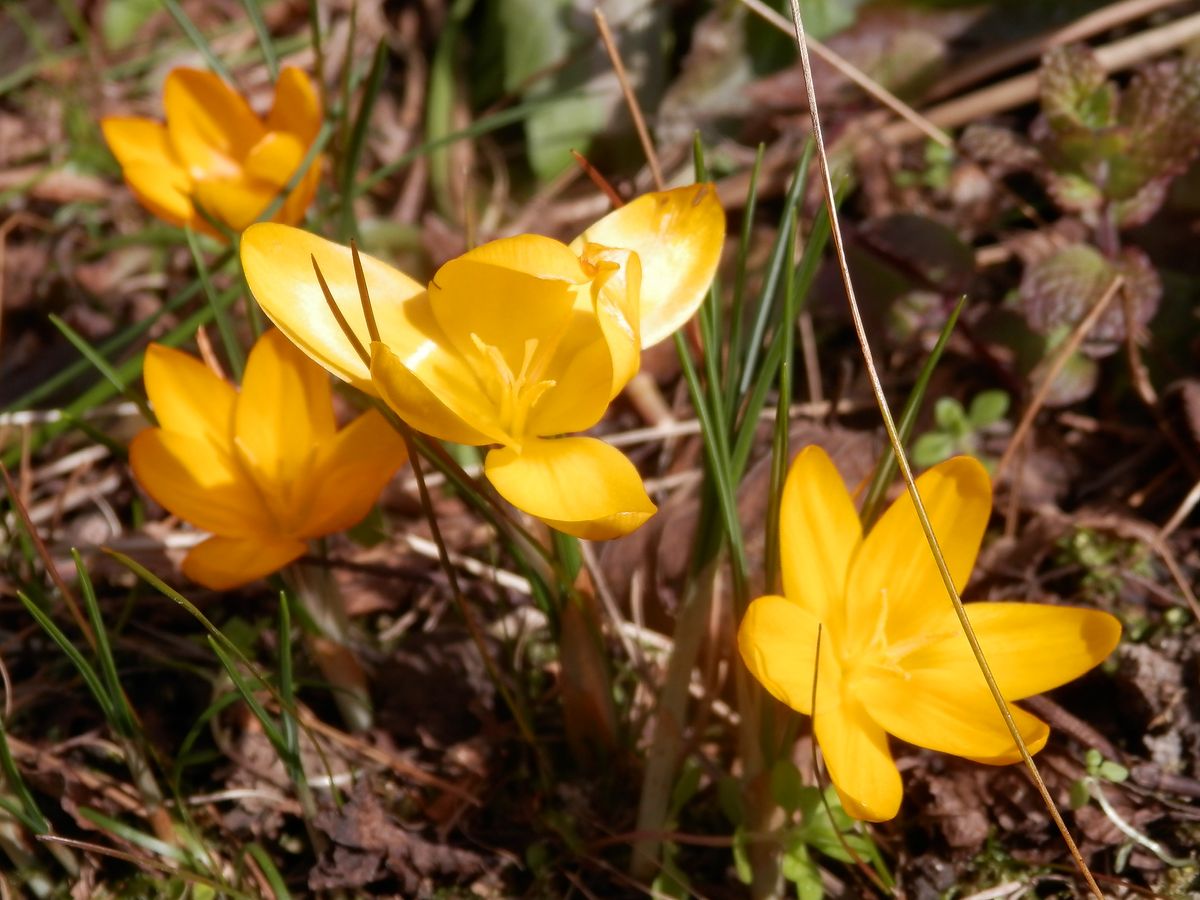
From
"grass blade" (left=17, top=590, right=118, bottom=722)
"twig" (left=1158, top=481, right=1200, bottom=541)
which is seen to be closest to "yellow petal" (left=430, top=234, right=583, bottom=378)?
"grass blade" (left=17, top=590, right=118, bottom=722)

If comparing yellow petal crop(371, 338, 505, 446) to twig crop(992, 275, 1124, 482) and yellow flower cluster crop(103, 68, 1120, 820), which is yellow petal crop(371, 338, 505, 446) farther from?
twig crop(992, 275, 1124, 482)

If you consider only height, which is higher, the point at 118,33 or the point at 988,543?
the point at 118,33

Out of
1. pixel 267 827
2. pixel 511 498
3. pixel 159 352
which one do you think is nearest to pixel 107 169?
pixel 159 352

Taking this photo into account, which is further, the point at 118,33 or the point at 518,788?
the point at 118,33

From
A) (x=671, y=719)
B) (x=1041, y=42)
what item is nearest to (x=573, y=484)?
(x=671, y=719)

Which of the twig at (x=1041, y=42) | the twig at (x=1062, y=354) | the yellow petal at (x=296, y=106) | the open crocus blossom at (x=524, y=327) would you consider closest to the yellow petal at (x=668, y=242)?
the open crocus blossom at (x=524, y=327)

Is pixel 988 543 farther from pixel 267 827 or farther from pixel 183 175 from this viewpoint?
pixel 183 175
